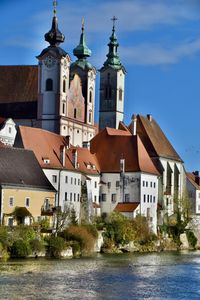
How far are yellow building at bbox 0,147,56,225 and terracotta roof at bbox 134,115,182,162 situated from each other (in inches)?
1025

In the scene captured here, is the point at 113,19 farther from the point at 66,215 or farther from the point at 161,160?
the point at 66,215

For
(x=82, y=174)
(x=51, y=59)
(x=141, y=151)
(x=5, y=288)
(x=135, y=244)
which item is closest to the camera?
(x=5, y=288)

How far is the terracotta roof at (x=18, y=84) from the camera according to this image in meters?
91.1

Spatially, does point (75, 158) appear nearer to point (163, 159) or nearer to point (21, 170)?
point (21, 170)

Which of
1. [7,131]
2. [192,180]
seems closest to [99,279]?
[7,131]

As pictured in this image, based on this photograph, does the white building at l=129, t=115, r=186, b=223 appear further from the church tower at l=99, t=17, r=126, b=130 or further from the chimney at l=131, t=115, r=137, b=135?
the church tower at l=99, t=17, r=126, b=130

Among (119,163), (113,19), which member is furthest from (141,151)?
(113,19)

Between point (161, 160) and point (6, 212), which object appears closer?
point (6, 212)

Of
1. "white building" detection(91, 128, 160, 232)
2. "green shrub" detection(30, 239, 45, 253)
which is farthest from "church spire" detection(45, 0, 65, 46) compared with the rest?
"green shrub" detection(30, 239, 45, 253)

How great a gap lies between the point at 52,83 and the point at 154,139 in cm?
1174

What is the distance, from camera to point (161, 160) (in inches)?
3659

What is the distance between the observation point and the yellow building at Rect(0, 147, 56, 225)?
204 ft

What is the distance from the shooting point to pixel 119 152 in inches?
3228

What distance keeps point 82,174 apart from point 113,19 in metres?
37.6
